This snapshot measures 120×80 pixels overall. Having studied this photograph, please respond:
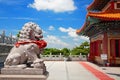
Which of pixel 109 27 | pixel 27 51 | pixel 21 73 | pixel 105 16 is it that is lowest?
pixel 21 73

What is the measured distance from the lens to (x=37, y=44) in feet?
30.9

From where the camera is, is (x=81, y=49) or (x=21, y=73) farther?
(x=81, y=49)

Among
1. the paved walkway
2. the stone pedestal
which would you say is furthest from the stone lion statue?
the paved walkway

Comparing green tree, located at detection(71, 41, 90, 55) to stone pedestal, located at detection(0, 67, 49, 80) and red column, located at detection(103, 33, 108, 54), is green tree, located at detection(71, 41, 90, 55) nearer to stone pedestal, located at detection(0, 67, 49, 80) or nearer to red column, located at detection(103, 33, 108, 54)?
red column, located at detection(103, 33, 108, 54)

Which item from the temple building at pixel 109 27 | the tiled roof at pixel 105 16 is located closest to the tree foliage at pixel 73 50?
the temple building at pixel 109 27

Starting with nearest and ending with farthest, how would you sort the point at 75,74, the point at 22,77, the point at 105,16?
the point at 22,77 → the point at 75,74 → the point at 105,16

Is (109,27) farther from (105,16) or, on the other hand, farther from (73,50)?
(73,50)

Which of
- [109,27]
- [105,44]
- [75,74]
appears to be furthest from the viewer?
[105,44]

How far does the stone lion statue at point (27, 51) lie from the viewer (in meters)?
9.18

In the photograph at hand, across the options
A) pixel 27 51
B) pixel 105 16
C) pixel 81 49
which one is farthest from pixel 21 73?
pixel 81 49

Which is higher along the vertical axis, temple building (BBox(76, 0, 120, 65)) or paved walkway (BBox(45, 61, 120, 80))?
temple building (BBox(76, 0, 120, 65))

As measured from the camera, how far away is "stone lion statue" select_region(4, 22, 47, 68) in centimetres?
918

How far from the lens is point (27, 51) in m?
9.25

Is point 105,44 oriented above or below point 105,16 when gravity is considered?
below
